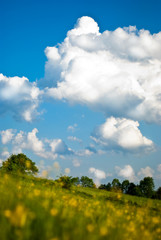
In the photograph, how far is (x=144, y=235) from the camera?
161 inches

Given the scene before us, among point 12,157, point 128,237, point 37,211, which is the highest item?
point 12,157

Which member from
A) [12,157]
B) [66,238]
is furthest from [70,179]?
[12,157]

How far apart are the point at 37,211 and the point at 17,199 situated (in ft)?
2.43

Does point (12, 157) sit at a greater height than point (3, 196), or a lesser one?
greater

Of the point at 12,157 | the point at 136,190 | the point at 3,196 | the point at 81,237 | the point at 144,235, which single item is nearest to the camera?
the point at 81,237

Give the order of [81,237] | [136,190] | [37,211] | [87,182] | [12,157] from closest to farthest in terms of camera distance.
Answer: [81,237], [37,211], [12,157], [136,190], [87,182]

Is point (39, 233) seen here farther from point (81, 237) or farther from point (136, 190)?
point (136, 190)

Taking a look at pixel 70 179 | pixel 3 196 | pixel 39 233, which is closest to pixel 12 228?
pixel 39 233

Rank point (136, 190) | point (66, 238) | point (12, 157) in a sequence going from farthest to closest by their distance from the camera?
point (136, 190)
point (12, 157)
point (66, 238)

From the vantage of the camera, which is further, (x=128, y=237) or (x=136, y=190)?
(x=136, y=190)

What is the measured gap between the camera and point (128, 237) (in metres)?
4.11

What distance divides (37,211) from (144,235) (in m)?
2.01

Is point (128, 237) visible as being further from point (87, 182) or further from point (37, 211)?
point (87, 182)

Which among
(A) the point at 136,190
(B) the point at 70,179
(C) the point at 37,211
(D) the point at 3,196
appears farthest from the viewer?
(A) the point at 136,190
